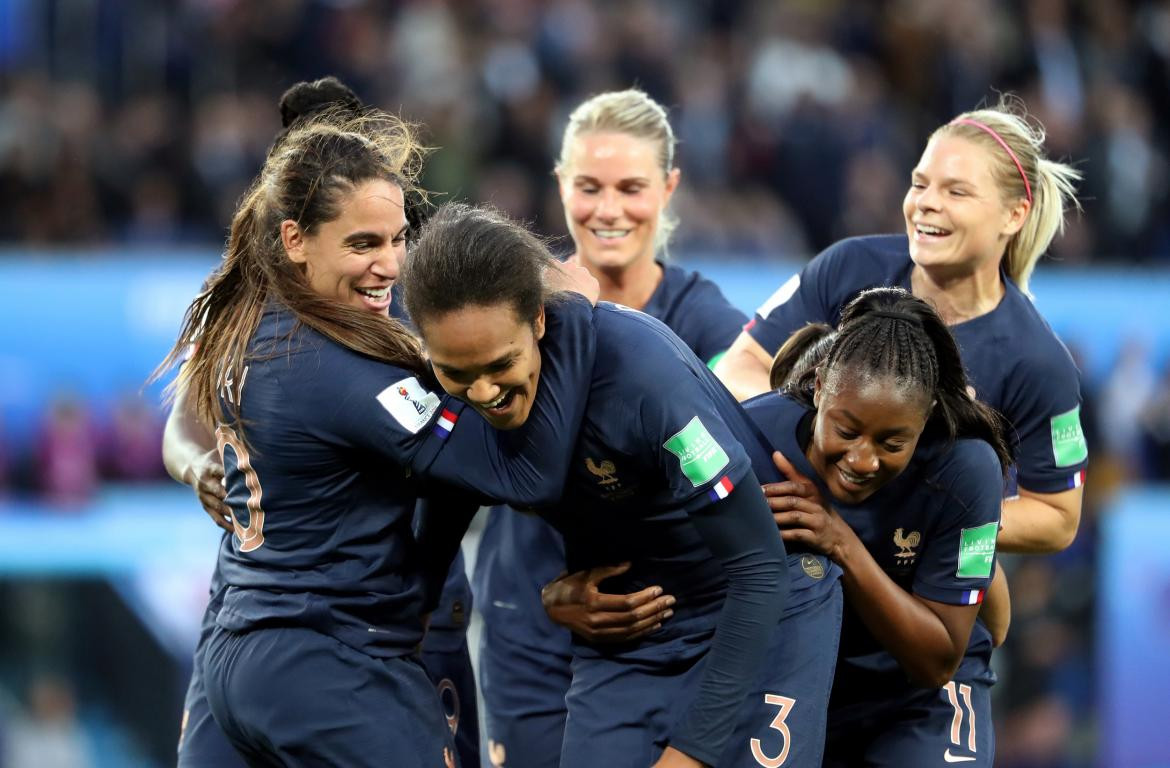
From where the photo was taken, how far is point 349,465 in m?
3.29

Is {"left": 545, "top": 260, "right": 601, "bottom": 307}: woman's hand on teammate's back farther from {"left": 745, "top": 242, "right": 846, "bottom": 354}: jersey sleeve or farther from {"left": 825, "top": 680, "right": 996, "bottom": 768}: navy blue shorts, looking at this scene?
{"left": 825, "top": 680, "right": 996, "bottom": 768}: navy blue shorts

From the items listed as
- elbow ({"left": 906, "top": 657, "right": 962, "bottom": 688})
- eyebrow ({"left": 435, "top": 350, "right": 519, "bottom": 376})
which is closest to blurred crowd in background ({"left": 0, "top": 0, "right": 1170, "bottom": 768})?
elbow ({"left": 906, "top": 657, "right": 962, "bottom": 688})

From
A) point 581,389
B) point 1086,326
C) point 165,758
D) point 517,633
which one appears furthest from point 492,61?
point 581,389

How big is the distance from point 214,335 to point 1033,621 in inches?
208

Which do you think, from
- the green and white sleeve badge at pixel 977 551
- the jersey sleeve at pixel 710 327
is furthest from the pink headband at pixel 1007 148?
the green and white sleeve badge at pixel 977 551

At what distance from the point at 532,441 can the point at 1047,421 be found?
149 centimetres

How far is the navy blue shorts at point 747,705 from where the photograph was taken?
3295 millimetres

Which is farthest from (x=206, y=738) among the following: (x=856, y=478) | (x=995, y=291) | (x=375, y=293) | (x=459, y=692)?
(x=995, y=291)

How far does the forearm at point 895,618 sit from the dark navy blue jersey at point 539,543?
897mm

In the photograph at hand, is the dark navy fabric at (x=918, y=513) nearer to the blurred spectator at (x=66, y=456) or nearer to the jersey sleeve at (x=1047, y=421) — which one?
the jersey sleeve at (x=1047, y=421)

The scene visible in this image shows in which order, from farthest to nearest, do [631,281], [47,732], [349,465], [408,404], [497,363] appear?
[47,732] < [631,281] < [349,465] < [408,404] < [497,363]

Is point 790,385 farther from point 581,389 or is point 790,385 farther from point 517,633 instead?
point 517,633

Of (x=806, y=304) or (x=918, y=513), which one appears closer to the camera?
(x=918, y=513)

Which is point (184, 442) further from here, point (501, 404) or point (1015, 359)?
point (1015, 359)
